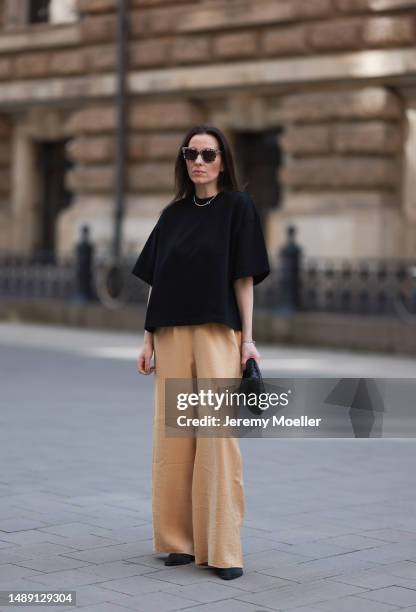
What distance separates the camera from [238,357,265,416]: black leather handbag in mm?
5539

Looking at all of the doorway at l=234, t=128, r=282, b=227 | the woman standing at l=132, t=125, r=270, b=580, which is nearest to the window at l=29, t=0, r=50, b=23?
the doorway at l=234, t=128, r=282, b=227

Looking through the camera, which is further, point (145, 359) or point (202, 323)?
point (145, 359)

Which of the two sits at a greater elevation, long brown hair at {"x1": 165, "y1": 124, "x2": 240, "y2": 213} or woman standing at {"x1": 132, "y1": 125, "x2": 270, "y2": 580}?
long brown hair at {"x1": 165, "y1": 124, "x2": 240, "y2": 213}

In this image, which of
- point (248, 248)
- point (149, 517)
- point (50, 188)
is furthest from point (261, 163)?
point (248, 248)

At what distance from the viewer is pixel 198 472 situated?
18.6ft

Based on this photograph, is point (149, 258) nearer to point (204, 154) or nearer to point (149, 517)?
point (204, 154)

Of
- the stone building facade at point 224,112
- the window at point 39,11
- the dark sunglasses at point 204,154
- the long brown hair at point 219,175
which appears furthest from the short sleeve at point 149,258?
the window at point 39,11

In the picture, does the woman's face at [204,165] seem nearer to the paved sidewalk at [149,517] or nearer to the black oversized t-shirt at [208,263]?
the black oversized t-shirt at [208,263]

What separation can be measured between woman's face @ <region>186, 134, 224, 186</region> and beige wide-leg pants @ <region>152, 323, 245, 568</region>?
0.56 metres

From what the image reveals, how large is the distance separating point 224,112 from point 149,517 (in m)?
14.2

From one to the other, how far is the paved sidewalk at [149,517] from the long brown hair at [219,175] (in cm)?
145

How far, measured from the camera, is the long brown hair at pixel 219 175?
227 inches

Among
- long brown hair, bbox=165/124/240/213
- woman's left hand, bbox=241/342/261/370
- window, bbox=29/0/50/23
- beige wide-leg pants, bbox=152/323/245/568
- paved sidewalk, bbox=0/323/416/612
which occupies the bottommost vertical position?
paved sidewalk, bbox=0/323/416/612

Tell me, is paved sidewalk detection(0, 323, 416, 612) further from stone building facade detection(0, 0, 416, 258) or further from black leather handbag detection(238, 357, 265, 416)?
stone building facade detection(0, 0, 416, 258)
